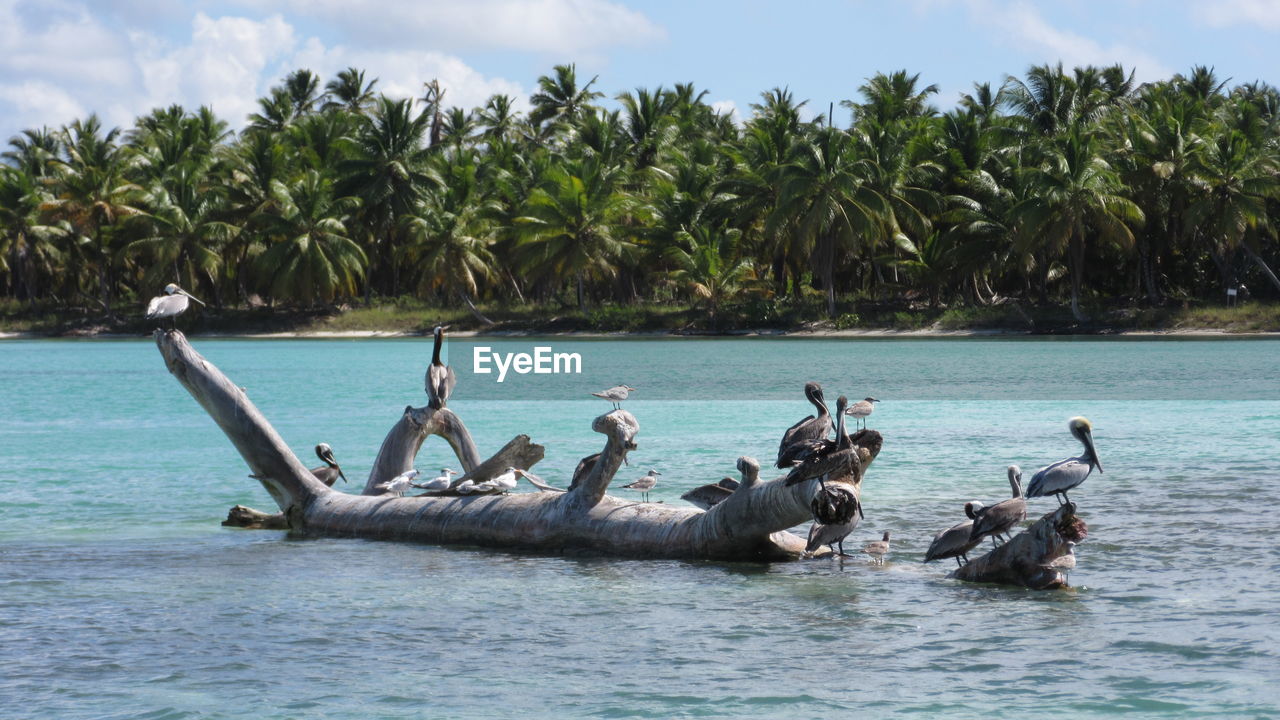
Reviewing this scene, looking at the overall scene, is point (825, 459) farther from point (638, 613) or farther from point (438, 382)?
point (438, 382)

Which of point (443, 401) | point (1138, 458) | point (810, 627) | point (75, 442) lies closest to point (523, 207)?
point (75, 442)

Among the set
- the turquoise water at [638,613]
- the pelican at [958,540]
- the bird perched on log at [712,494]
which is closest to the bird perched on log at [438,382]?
the turquoise water at [638,613]

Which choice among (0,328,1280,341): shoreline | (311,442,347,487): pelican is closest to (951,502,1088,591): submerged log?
(311,442,347,487): pelican

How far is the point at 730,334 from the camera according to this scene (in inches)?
2489

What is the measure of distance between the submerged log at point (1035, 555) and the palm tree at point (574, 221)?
51520mm

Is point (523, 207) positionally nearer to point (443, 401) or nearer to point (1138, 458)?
point (1138, 458)

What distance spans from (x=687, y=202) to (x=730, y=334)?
629 cm

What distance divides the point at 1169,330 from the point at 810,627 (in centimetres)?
5039

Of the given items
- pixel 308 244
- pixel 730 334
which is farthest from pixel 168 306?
pixel 308 244

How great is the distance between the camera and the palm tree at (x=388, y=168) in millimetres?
67000

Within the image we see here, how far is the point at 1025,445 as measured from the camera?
21500 mm

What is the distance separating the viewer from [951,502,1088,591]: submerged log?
8992mm

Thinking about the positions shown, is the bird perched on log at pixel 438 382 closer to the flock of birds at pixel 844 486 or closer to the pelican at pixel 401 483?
the pelican at pixel 401 483

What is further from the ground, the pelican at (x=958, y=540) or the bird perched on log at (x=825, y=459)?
the bird perched on log at (x=825, y=459)
